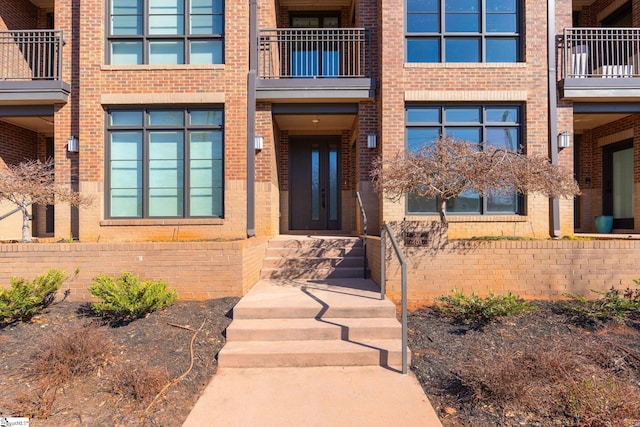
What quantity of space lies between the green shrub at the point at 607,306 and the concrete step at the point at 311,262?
132 inches

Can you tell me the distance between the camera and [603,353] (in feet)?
12.4

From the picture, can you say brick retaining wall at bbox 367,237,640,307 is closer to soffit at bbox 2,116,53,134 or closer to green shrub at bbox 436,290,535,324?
Answer: green shrub at bbox 436,290,535,324

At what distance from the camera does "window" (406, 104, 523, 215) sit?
25.6 ft

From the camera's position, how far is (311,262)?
6676 mm

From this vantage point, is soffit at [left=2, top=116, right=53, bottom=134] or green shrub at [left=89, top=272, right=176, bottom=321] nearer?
green shrub at [left=89, top=272, right=176, bottom=321]

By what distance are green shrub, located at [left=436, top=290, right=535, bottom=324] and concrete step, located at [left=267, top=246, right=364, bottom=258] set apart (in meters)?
2.34

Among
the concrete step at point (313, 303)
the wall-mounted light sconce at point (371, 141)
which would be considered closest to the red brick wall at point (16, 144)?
the concrete step at point (313, 303)

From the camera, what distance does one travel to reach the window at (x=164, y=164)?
7848 millimetres

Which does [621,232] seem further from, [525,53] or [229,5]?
[229,5]

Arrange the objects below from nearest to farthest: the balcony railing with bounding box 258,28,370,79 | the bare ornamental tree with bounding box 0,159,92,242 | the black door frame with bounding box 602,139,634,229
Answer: the bare ornamental tree with bounding box 0,159,92,242, the balcony railing with bounding box 258,28,370,79, the black door frame with bounding box 602,139,634,229

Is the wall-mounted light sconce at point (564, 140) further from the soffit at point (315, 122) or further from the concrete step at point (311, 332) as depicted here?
the concrete step at point (311, 332)

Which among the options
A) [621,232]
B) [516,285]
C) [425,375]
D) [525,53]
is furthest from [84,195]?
[621,232]

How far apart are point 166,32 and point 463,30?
6.75m

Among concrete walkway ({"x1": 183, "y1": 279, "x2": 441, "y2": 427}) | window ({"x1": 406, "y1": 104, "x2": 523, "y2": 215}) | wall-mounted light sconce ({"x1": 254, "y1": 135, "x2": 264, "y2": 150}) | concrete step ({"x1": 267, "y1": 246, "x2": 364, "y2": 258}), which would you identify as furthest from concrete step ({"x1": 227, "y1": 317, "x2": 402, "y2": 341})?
wall-mounted light sconce ({"x1": 254, "y1": 135, "x2": 264, "y2": 150})
